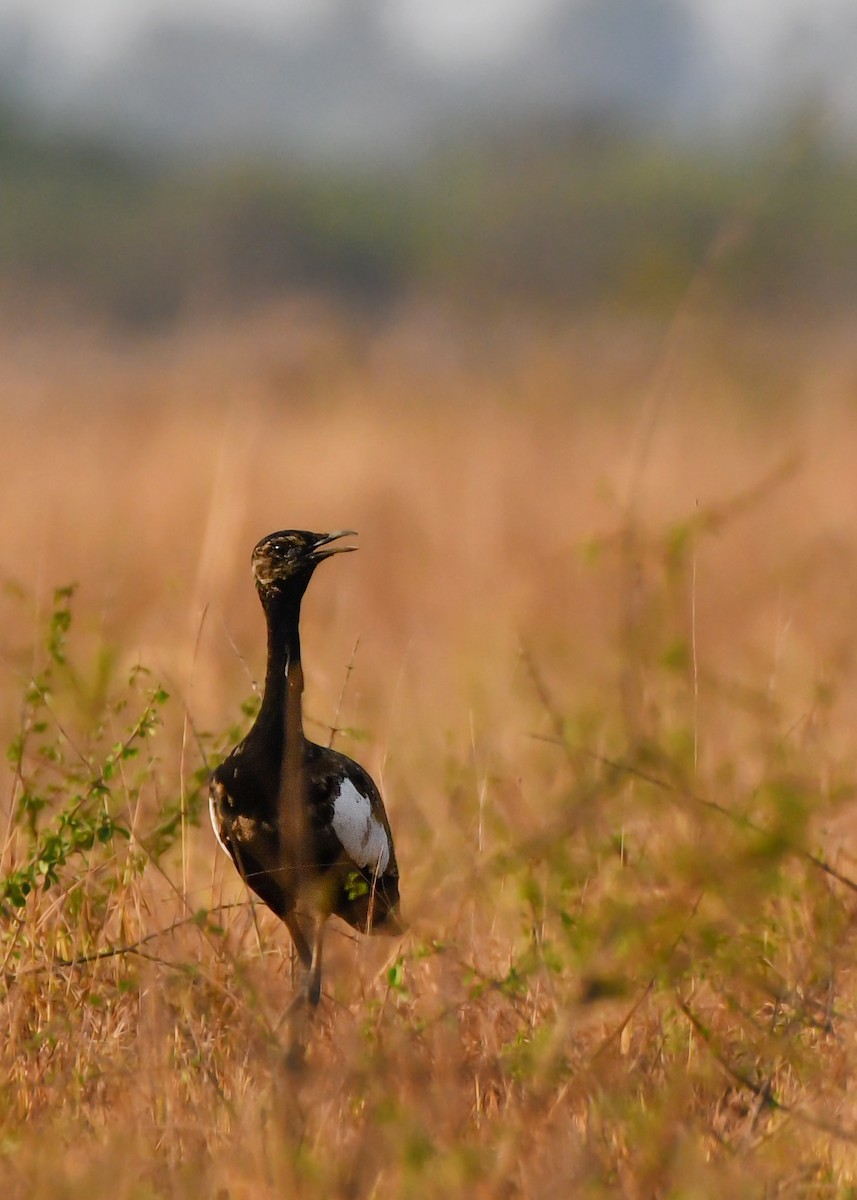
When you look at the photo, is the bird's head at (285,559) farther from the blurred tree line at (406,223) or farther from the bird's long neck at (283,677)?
the blurred tree line at (406,223)

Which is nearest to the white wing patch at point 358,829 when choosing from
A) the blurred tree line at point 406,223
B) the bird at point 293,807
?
the bird at point 293,807

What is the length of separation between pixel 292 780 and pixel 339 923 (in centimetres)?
122

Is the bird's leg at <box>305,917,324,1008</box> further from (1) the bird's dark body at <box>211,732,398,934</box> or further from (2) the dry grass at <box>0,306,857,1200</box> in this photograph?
(1) the bird's dark body at <box>211,732,398,934</box>

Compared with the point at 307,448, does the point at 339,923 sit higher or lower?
lower

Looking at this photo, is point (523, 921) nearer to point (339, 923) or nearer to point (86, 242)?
point (339, 923)

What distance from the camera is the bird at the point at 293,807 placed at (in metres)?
3.91

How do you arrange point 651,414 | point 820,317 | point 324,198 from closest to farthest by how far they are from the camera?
point 651,414
point 820,317
point 324,198

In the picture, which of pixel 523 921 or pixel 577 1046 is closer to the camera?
pixel 577 1046

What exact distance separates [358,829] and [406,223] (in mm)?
53745

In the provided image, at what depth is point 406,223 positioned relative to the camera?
185ft

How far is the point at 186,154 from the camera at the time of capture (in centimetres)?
7294

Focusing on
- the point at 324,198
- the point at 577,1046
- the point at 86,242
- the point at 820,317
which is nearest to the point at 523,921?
the point at 577,1046

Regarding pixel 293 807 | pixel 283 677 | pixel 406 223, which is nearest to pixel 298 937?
pixel 293 807

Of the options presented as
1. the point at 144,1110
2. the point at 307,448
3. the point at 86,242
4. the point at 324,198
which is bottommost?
the point at 144,1110
